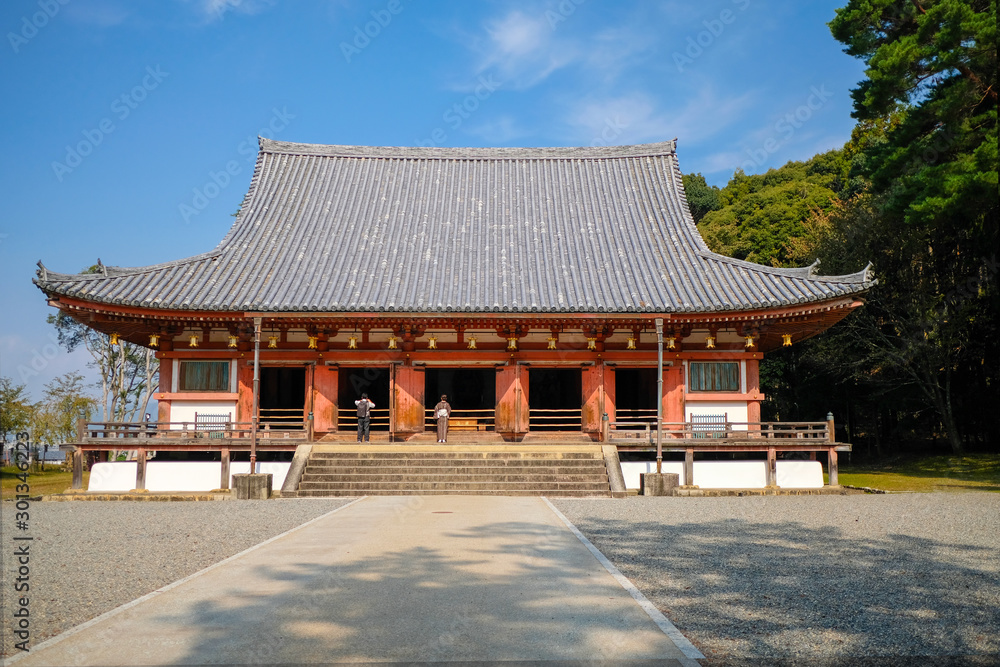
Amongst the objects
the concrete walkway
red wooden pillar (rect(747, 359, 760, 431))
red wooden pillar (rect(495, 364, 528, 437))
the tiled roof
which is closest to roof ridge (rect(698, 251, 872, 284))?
the tiled roof

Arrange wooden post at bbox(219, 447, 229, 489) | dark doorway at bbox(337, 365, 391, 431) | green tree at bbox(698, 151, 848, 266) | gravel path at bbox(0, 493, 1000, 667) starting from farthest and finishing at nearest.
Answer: green tree at bbox(698, 151, 848, 266) → dark doorway at bbox(337, 365, 391, 431) → wooden post at bbox(219, 447, 229, 489) → gravel path at bbox(0, 493, 1000, 667)

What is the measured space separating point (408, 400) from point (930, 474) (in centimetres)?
1754

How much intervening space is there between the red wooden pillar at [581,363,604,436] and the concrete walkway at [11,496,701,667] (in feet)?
36.0

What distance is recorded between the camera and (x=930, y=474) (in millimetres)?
23250

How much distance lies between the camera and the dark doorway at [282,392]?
21.5 m

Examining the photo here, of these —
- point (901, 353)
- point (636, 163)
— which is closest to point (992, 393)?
point (901, 353)

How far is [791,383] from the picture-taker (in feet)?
108

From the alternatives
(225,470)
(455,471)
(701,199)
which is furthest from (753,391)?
(701,199)

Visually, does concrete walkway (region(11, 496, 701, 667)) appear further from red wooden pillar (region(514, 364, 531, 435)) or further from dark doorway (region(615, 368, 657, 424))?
dark doorway (region(615, 368, 657, 424))

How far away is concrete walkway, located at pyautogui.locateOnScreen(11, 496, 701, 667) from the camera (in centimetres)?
467

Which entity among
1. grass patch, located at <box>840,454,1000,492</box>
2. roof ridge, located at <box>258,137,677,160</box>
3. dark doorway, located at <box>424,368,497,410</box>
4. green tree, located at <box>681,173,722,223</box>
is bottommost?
grass patch, located at <box>840,454,1000,492</box>

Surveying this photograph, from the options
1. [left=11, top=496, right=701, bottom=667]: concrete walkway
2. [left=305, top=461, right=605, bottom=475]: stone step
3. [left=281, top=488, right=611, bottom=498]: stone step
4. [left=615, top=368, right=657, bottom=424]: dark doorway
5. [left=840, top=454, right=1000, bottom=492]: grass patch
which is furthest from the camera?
[left=615, top=368, right=657, bottom=424]: dark doorway

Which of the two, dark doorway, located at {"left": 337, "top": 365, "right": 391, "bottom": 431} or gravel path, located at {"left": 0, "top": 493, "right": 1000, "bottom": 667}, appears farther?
dark doorway, located at {"left": 337, "top": 365, "right": 391, "bottom": 431}

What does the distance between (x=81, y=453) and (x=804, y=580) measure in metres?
16.8
